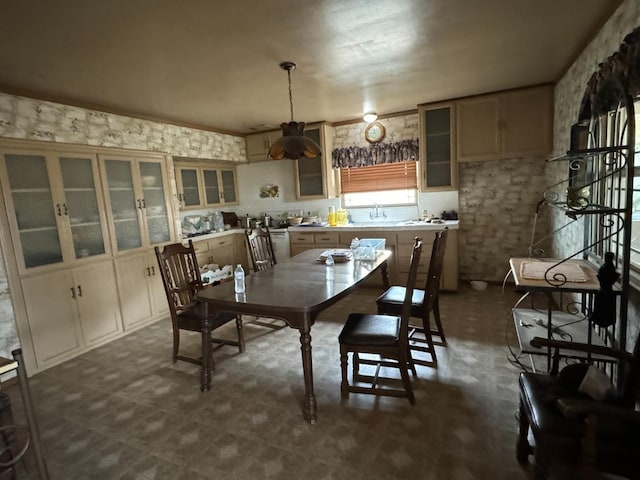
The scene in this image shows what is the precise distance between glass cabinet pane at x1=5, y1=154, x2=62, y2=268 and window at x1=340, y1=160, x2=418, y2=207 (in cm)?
357

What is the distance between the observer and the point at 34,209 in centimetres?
304

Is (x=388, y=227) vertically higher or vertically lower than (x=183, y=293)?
higher

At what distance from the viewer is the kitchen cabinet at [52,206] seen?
2896 mm

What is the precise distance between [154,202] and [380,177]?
10.0ft

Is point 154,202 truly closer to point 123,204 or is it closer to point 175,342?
point 123,204

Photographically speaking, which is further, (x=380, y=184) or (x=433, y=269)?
(x=380, y=184)

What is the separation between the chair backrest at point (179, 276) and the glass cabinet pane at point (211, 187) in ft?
8.66

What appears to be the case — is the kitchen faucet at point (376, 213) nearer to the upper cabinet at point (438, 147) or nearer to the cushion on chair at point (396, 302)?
the upper cabinet at point (438, 147)

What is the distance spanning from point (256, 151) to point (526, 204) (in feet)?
12.9

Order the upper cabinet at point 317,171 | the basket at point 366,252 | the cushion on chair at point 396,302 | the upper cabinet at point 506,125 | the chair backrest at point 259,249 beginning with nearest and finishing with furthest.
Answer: the cushion on chair at point 396,302, the basket at point 366,252, the chair backrest at point 259,249, the upper cabinet at point 506,125, the upper cabinet at point 317,171

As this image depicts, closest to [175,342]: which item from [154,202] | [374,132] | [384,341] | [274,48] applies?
[384,341]

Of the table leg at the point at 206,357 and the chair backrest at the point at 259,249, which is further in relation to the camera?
the chair backrest at the point at 259,249

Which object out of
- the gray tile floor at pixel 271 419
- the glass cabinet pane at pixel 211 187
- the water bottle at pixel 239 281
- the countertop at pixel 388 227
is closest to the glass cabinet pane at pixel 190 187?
the glass cabinet pane at pixel 211 187

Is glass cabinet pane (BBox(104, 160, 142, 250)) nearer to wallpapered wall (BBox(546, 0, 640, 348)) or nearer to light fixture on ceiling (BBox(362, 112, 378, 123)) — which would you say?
light fixture on ceiling (BBox(362, 112, 378, 123))
